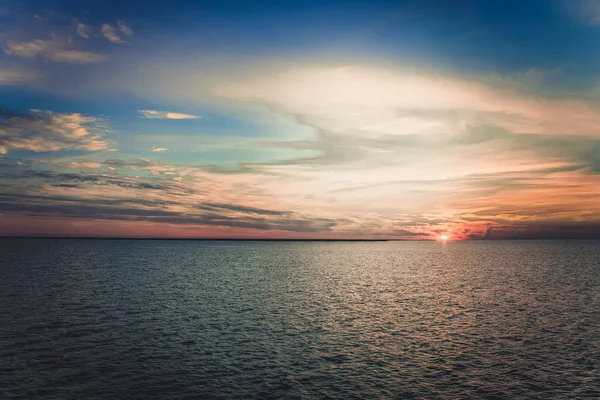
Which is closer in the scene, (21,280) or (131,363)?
(131,363)

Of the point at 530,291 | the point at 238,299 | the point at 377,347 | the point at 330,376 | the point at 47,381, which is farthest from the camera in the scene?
the point at 530,291

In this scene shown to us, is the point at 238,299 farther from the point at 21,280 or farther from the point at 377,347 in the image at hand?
the point at 21,280

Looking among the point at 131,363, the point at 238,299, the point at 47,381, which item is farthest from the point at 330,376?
the point at 238,299

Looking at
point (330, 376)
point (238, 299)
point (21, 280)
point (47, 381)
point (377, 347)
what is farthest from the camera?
point (21, 280)

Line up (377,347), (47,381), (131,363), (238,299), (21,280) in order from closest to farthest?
(47,381)
(131,363)
(377,347)
(238,299)
(21,280)

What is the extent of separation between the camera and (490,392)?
3419 cm

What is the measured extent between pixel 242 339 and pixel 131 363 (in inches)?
523

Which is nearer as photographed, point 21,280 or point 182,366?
point 182,366

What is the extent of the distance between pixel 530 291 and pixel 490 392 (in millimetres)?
70003

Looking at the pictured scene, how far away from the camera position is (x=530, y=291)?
9338 cm

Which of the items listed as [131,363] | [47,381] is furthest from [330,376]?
[47,381]

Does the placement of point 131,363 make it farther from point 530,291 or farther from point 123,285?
point 530,291

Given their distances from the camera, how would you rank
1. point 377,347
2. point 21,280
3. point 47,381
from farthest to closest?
1. point 21,280
2. point 377,347
3. point 47,381

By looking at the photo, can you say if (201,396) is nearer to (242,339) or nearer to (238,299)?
(242,339)
